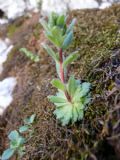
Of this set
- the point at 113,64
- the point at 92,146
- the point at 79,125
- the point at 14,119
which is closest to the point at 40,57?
the point at 14,119

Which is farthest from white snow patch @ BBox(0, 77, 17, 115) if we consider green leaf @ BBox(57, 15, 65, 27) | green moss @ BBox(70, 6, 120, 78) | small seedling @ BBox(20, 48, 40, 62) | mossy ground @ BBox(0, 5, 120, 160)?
green leaf @ BBox(57, 15, 65, 27)

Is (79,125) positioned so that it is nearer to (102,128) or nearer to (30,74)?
(102,128)

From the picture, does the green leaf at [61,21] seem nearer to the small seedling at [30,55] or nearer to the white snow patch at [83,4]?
the small seedling at [30,55]

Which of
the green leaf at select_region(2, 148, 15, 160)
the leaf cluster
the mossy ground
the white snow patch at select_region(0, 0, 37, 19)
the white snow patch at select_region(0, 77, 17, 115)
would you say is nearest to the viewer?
the mossy ground

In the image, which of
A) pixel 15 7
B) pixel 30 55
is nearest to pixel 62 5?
pixel 15 7

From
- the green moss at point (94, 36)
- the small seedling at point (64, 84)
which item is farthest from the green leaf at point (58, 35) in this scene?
the green moss at point (94, 36)

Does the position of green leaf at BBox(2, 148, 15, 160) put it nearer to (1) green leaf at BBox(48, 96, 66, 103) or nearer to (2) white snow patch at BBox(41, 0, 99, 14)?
(1) green leaf at BBox(48, 96, 66, 103)
